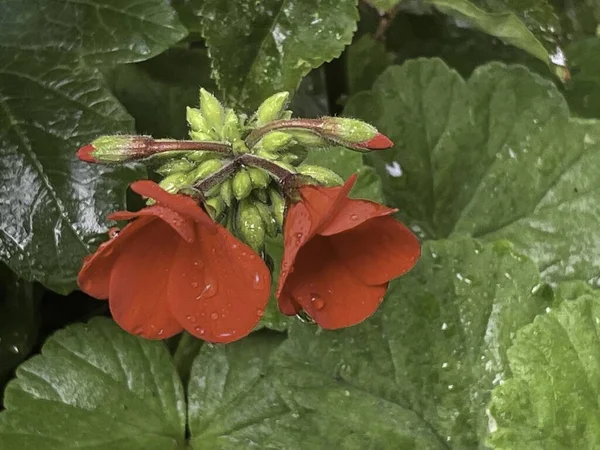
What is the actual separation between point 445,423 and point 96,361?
0.39 m

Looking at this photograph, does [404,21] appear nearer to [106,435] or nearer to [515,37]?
[515,37]

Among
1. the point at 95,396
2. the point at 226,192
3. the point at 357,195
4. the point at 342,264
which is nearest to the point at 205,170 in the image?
the point at 226,192

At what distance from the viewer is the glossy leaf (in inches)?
30.6

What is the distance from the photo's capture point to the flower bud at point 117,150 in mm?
580

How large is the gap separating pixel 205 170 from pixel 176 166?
0.03 meters

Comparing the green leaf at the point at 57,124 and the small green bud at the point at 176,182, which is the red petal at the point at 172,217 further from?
the green leaf at the point at 57,124

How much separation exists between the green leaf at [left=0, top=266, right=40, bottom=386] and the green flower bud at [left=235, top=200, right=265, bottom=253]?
411mm

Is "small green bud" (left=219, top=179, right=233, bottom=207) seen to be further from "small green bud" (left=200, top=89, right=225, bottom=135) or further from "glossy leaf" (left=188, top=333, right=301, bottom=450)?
"glossy leaf" (left=188, top=333, right=301, bottom=450)

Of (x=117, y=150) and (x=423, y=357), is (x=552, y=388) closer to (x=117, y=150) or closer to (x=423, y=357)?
(x=423, y=357)

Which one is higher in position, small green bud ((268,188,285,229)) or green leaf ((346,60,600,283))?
small green bud ((268,188,285,229))

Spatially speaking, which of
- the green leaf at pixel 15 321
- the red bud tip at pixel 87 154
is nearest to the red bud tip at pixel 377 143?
the red bud tip at pixel 87 154

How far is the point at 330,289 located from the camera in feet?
1.81

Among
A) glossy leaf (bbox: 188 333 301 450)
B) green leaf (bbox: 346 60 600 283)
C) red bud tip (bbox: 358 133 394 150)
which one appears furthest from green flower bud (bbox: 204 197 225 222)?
green leaf (bbox: 346 60 600 283)

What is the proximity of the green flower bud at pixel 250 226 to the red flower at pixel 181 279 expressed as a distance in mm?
54
